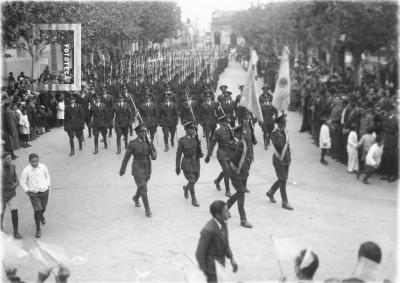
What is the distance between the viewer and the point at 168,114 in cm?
1592

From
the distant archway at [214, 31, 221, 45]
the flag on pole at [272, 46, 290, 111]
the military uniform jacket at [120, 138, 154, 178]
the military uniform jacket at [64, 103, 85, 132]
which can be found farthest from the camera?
the distant archway at [214, 31, 221, 45]

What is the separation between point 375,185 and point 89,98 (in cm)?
914

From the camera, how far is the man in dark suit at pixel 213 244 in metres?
6.30

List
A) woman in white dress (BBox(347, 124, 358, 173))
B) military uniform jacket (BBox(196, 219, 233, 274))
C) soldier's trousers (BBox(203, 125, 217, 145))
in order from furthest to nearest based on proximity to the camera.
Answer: soldier's trousers (BBox(203, 125, 217, 145)) → woman in white dress (BBox(347, 124, 358, 173)) → military uniform jacket (BBox(196, 219, 233, 274))

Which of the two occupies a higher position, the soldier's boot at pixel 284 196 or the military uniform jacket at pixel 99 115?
the military uniform jacket at pixel 99 115

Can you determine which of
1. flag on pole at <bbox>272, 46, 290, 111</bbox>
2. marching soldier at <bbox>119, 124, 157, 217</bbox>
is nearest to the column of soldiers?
marching soldier at <bbox>119, 124, 157, 217</bbox>

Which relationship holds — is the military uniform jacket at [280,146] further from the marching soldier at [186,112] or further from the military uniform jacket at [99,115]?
the military uniform jacket at [99,115]

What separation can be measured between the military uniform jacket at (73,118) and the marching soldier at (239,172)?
A: 6.32 meters

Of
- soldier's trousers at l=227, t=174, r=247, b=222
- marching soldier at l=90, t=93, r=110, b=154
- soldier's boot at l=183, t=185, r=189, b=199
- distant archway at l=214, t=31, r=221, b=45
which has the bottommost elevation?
soldier's boot at l=183, t=185, r=189, b=199

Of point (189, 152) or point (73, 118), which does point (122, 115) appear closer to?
point (73, 118)

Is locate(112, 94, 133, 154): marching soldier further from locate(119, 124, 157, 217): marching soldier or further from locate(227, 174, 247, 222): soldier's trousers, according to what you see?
locate(227, 174, 247, 222): soldier's trousers

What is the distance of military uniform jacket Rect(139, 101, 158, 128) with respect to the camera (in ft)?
52.3

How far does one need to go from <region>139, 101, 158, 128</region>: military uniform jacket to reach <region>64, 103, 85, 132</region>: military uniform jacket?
5.43 feet

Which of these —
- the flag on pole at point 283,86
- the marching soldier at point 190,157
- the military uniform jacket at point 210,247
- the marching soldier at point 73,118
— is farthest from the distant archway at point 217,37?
the military uniform jacket at point 210,247
